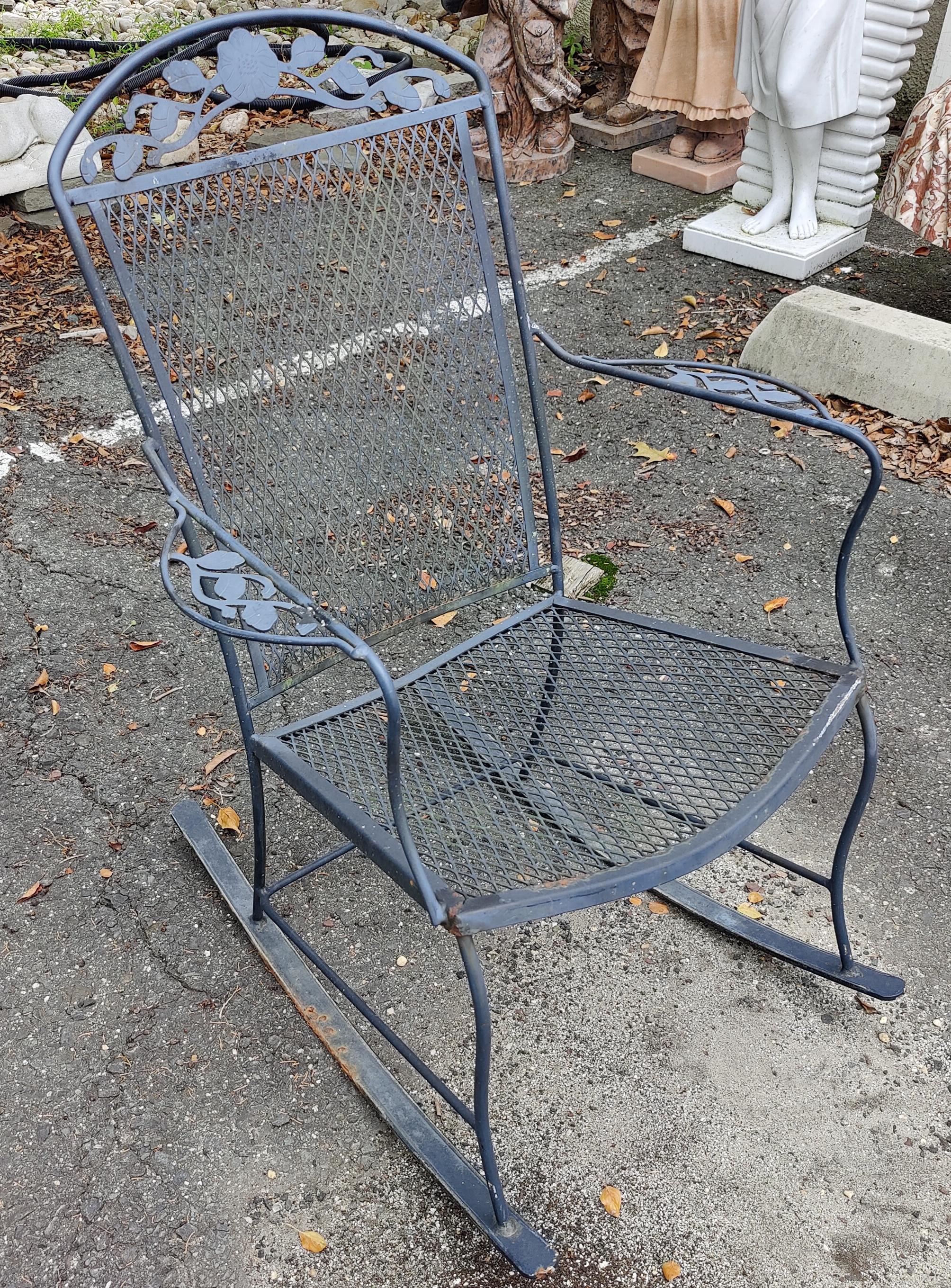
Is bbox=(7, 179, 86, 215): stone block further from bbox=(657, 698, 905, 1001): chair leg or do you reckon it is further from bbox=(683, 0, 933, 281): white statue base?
bbox=(657, 698, 905, 1001): chair leg

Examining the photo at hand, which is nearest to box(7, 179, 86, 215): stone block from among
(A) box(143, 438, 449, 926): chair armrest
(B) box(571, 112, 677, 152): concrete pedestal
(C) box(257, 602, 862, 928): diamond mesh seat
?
(B) box(571, 112, 677, 152): concrete pedestal

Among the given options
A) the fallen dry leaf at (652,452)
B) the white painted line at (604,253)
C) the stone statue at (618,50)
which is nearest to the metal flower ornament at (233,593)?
the fallen dry leaf at (652,452)

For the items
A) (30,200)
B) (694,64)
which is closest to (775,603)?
(694,64)

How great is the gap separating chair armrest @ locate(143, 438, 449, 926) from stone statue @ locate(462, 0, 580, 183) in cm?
393

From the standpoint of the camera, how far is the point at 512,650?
1.82m

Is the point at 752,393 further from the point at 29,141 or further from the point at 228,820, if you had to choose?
the point at 29,141

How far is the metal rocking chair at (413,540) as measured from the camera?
147 cm

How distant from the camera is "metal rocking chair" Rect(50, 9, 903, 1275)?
1.47 m

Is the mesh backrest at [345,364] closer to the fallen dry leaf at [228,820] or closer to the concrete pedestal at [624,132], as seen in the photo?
the fallen dry leaf at [228,820]

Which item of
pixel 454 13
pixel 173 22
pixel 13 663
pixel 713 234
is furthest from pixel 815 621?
pixel 173 22

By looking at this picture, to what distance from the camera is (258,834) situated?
182 centimetres

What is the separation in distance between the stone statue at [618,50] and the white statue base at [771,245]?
1118 millimetres

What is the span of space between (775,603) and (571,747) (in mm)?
1220

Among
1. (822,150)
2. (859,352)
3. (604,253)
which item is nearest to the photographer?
(859,352)
